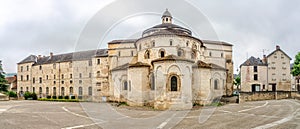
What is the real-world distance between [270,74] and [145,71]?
103 feet

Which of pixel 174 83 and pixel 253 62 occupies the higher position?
pixel 253 62

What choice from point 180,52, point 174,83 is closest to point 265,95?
point 180,52

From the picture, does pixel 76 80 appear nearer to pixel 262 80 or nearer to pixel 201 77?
pixel 201 77

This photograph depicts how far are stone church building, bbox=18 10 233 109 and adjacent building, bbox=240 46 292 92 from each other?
16.5 feet

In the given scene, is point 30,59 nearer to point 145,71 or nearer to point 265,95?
point 145,71

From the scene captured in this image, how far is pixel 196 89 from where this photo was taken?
30.1m

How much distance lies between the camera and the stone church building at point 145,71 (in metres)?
25.6

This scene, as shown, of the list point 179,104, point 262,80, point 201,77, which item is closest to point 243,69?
point 262,80

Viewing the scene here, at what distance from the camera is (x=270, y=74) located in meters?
47.7

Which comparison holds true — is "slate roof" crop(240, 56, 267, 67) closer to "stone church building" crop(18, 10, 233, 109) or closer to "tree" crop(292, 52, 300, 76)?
"stone church building" crop(18, 10, 233, 109)

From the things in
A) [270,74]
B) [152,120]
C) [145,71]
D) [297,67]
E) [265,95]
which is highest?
[297,67]

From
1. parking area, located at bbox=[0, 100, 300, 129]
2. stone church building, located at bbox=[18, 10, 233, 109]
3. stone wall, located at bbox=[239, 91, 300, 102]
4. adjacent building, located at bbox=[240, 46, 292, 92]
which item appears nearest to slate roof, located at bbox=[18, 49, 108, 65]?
stone church building, located at bbox=[18, 10, 233, 109]

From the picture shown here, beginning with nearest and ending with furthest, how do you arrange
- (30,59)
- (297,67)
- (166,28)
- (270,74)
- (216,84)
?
(166,28)
(216,84)
(297,67)
(270,74)
(30,59)

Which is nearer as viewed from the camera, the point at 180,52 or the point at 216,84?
the point at 180,52
